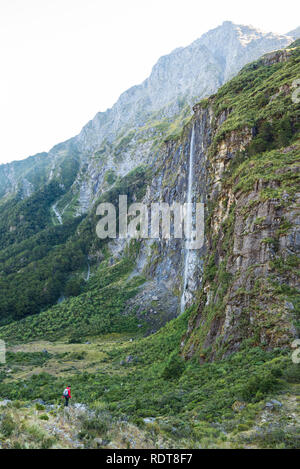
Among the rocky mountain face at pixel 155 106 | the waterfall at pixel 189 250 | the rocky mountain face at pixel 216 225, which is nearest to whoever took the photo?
the rocky mountain face at pixel 216 225

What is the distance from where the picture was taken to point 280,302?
14523 millimetres

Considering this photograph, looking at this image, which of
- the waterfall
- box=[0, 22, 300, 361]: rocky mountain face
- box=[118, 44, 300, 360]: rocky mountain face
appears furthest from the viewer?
the waterfall

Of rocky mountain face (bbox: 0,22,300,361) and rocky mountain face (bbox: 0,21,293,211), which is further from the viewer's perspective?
rocky mountain face (bbox: 0,21,293,211)

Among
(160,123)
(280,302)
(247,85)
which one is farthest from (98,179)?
(280,302)

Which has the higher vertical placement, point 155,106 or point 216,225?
point 155,106

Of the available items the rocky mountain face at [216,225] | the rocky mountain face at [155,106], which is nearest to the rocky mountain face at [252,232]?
the rocky mountain face at [216,225]

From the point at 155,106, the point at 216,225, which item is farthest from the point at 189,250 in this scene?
the point at 155,106

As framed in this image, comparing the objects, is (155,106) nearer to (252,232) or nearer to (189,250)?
(189,250)

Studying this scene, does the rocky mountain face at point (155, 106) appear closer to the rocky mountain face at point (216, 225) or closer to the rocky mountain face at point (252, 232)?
the rocky mountain face at point (216, 225)

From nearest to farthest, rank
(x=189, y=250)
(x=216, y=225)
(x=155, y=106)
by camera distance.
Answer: (x=216, y=225), (x=189, y=250), (x=155, y=106)

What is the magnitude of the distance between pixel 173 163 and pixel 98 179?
68189mm

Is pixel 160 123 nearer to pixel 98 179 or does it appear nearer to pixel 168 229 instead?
pixel 98 179

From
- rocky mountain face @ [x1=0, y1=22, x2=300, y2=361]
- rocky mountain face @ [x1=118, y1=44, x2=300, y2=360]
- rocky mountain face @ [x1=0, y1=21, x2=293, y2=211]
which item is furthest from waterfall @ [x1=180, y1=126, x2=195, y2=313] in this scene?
rocky mountain face @ [x1=0, y1=21, x2=293, y2=211]

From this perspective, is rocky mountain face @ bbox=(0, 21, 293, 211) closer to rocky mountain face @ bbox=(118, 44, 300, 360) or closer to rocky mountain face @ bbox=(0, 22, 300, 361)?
rocky mountain face @ bbox=(0, 22, 300, 361)
